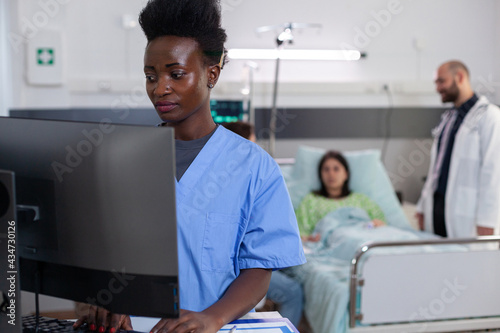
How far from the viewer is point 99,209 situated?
33.1 inches

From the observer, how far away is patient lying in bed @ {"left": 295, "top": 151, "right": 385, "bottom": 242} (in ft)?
11.8

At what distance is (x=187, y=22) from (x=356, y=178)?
289 cm

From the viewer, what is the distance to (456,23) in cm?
423

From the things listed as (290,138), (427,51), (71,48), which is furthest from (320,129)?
(71,48)

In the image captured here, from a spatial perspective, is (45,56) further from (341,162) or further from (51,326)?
(51,326)

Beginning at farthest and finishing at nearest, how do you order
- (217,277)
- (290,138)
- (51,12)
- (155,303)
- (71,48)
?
1. (290,138)
2. (71,48)
3. (51,12)
4. (217,277)
5. (155,303)

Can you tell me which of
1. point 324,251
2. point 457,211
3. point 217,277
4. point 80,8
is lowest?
point 324,251

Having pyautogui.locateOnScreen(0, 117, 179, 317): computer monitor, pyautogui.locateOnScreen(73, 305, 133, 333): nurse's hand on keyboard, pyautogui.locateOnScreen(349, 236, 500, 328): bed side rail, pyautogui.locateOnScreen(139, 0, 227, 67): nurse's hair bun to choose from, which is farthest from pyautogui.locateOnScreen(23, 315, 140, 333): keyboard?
pyautogui.locateOnScreen(349, 236, 500, 328): bed side rail

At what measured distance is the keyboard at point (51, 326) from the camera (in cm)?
98

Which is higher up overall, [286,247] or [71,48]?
[71,48]

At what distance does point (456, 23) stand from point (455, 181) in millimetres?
1712

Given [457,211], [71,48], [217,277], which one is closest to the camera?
[217,277]

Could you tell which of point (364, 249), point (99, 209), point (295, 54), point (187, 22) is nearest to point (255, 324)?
point (99, 209)

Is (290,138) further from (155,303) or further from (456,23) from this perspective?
(155,303)
